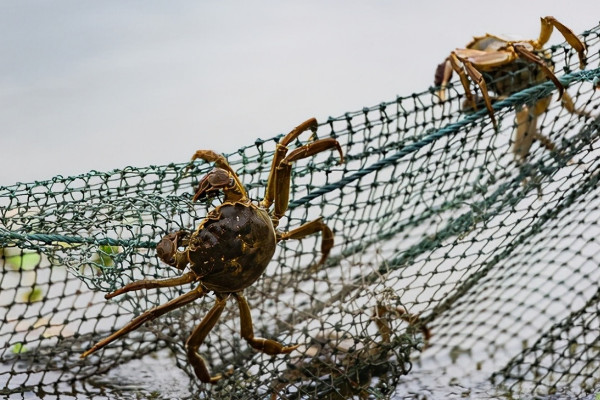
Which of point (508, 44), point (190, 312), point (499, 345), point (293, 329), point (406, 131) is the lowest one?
point (499, 345)

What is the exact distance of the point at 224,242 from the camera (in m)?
3.49

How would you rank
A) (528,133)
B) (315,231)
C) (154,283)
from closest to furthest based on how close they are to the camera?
(154,283)
(315,231)
(528,133)

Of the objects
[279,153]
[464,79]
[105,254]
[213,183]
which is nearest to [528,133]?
[464,79]

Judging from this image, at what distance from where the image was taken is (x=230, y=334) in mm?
4652

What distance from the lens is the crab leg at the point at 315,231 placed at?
12.9 feet

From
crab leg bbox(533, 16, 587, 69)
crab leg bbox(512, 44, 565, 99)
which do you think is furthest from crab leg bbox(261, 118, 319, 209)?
crab leg bbox(533, 16, 587, 69)

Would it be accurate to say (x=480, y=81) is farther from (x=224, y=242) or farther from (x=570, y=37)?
Answer: (x=224, y=242)

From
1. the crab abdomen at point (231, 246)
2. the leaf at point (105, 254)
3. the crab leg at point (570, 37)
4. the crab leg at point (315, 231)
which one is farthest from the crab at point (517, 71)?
the leaf at point (105, 254)

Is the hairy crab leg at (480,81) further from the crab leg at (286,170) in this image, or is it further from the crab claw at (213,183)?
the crab claw at (213,183)

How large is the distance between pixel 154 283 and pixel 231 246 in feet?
1.13

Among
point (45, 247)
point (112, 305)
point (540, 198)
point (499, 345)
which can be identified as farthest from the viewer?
point (499, 345)

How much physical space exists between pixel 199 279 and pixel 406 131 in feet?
4.40

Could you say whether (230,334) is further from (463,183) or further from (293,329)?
(463,183)

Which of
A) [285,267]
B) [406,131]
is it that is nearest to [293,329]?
[285,267]
